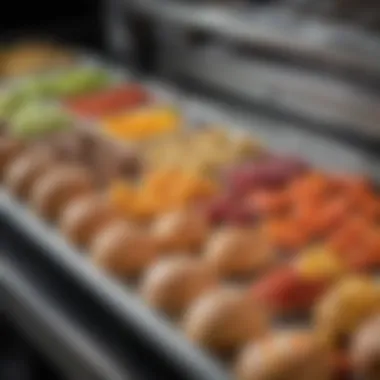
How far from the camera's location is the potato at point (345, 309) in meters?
1.47

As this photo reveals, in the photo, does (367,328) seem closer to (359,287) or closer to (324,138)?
(359,287)

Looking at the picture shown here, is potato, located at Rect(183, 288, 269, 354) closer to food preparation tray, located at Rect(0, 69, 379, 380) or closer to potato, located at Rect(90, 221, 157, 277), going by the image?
food preparation tray, located at Rect(0, 69, 379, 380)

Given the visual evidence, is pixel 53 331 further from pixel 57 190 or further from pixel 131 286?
pixel 57 190

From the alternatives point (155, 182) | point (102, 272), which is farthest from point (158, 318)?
point (155, 182)

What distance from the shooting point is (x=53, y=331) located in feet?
5.62

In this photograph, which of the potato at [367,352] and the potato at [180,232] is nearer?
the potato at [367,352]

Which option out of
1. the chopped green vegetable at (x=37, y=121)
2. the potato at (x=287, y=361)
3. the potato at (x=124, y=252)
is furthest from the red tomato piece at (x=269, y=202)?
the chopped green vegetable at (x=37, y=121)

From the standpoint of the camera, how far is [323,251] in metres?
1.70

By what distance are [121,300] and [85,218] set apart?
249 mm

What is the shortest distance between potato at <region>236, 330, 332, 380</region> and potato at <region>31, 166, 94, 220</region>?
25.6 inches

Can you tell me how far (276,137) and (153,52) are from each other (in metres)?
0.74

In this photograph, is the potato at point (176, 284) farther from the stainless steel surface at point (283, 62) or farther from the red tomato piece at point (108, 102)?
the red tomato piece at point (108, 102)

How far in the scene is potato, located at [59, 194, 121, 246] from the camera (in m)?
1.82

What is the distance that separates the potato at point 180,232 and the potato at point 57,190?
0.21m
